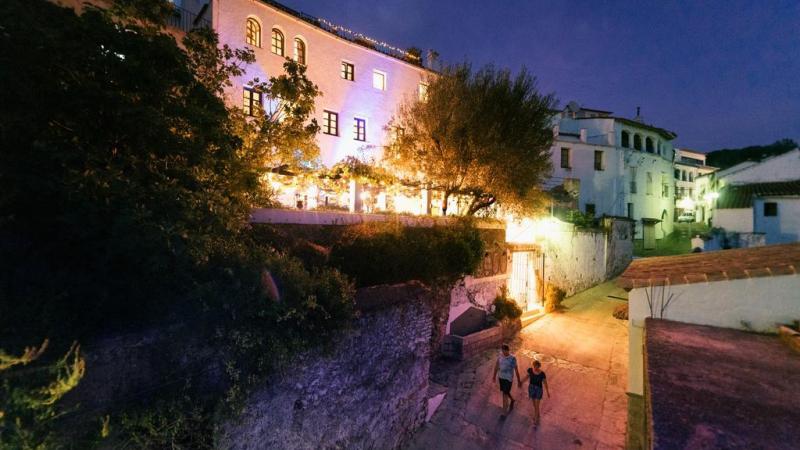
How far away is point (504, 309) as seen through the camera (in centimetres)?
1418

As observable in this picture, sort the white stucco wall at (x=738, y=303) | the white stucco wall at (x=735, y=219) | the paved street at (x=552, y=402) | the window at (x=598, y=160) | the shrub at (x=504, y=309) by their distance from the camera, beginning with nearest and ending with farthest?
the white stucco wall at (x=738, y=303), the paved street at (x=552, y=402), the shrub at (x=504, y=309), the white stucco wall at (x=735, y=219), the window at (x=598, y=160)

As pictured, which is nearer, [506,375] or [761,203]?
[506,375]

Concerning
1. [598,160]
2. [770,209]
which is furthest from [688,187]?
[770,209]

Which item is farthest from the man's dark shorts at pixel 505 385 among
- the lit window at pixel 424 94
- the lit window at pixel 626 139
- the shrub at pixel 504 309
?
the lit window at pixel 626 139

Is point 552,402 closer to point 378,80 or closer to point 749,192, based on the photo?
point 378,80

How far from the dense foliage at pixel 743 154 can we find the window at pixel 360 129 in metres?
51.2

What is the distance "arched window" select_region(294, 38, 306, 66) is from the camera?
17078 millimetres

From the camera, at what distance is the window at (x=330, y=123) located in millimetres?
18000

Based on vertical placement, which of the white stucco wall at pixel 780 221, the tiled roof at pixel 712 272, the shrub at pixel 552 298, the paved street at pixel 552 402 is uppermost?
the white stucco wall at pixel 780 221

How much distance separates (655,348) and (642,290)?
2401 millimetres

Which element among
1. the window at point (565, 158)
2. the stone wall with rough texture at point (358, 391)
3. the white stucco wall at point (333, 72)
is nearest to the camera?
the stone wall with rough texture at point (358, 391)

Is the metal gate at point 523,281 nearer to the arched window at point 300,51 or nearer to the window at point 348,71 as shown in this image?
the window at point 348,71

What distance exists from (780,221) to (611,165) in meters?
11.5

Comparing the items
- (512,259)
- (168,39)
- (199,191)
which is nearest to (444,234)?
(512,259)
